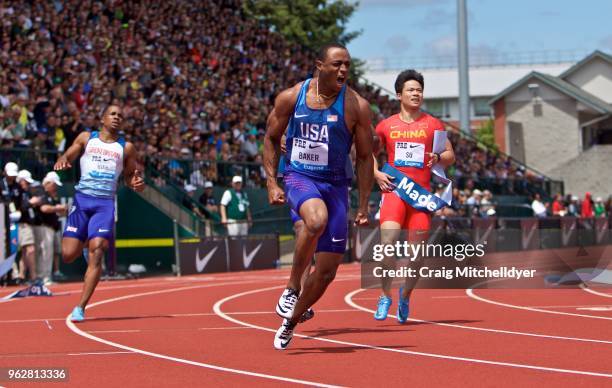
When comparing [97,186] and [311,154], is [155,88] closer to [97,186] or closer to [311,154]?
[97,186]

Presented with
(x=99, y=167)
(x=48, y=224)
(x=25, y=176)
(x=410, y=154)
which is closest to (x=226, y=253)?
(x=48, y=224)

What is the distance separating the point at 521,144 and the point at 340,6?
1430 cm

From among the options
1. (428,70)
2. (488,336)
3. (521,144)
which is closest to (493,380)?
(488,336)

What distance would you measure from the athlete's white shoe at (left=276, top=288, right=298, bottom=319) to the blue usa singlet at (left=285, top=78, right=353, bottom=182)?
920 millimetres

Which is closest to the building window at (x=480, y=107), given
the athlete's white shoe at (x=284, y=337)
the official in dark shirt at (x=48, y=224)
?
the official in dark shirt at (x=48, y=224)

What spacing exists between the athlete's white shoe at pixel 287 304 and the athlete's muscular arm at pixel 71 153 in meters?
4.02

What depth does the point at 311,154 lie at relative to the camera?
9.34 meters

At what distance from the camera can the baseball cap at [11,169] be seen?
20.0 m

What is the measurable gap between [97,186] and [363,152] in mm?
4381

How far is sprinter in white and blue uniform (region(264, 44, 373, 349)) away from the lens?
30.3ft

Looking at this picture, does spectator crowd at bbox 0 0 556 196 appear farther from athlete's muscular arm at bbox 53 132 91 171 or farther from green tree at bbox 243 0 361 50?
green tree at bbox 243 0 361 50

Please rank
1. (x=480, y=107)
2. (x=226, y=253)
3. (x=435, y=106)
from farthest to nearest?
(x=480, y=107) → (x=435, y=106) → (x=226, y=253)

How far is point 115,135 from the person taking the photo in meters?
13.2

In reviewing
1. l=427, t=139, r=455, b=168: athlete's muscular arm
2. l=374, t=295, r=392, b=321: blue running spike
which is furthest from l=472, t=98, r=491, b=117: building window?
l=374, t=295, r=392, b=321: blue running spike
